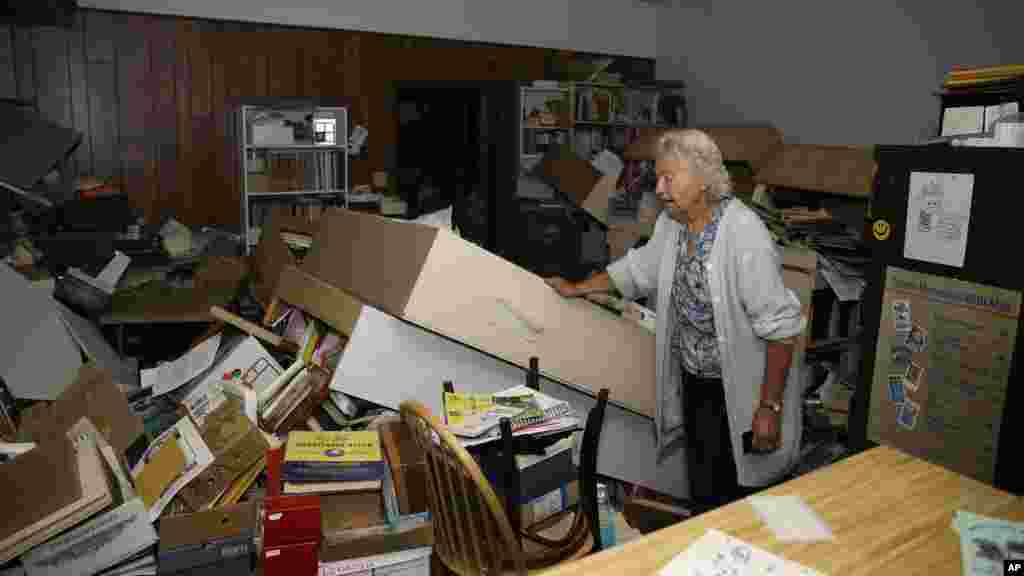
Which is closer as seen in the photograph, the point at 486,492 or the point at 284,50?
the point at 486,492

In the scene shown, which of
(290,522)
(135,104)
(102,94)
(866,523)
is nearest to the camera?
(866,523)

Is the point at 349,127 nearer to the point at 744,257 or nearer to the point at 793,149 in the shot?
the point at 793,149

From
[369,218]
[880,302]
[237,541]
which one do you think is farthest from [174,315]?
[880,302]

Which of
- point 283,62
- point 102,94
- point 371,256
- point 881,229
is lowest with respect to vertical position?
point 371,256

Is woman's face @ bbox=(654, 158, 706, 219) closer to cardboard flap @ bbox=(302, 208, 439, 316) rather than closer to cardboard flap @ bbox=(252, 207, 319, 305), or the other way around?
cardboard flap @ bbox=(302, 208, 439, 316)

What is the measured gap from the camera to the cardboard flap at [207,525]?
2.19 metres

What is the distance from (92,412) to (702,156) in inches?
91.8

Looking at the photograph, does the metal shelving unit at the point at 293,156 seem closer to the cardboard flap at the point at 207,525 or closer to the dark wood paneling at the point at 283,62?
the dark wood paneling at the point at 283,62

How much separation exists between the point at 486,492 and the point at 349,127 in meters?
4.66

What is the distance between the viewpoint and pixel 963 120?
73.8 inches

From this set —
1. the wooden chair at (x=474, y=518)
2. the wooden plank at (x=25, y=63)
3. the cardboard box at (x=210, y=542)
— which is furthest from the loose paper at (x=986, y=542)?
the wooden plank at (x=25, y=63)

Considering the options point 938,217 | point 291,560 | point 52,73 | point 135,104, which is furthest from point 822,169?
point 52,73

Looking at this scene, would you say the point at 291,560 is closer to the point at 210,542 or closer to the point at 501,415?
the point at 210,542

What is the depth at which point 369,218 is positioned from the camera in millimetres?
2754
